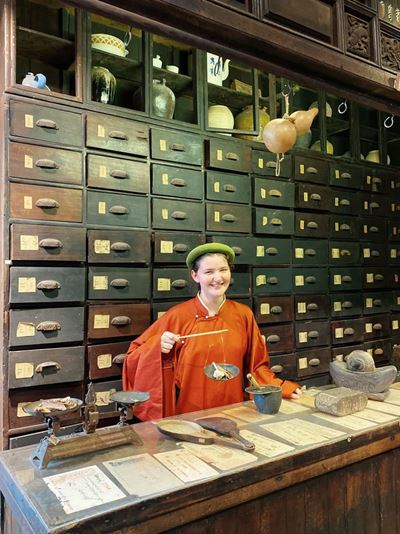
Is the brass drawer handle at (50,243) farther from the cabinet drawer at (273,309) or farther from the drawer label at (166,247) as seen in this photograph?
the cabinet drawer at (273,309)

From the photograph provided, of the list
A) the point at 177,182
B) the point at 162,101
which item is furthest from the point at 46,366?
the point at 162,101

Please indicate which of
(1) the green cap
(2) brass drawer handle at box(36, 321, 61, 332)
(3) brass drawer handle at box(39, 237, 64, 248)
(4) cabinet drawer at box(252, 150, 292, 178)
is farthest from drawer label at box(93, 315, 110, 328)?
(4) cabinet drawer at box(252, 150, 292, 178)

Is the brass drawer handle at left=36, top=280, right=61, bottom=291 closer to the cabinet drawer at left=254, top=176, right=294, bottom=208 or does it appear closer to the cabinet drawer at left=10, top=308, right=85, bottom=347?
the cabinet drawer at left=10, top=308, right=85, bottom=347

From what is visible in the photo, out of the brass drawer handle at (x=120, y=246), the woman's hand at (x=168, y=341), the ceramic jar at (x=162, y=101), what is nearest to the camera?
the woman's hand at (x=168, y=341)

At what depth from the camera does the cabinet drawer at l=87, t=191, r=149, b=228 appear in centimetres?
257

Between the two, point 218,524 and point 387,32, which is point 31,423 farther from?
point 387,32

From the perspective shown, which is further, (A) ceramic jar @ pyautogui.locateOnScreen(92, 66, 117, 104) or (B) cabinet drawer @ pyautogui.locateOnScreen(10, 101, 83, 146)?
(A) ceramic jar @ pyautogui.locateOnScreen(92, 66, 117, 104)

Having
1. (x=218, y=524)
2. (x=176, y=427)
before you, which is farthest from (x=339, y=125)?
(x=218, y=524)

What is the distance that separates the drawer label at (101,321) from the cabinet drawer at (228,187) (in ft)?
3.49

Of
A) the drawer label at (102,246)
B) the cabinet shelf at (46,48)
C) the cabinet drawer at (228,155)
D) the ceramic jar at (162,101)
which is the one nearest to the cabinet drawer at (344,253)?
the cabinet drawer at (228,155)

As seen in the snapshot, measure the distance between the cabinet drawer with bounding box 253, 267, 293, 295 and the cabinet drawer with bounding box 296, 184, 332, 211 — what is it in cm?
56

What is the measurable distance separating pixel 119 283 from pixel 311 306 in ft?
5.39

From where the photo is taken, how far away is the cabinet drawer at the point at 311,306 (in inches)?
137

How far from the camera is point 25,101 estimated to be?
2355mm
